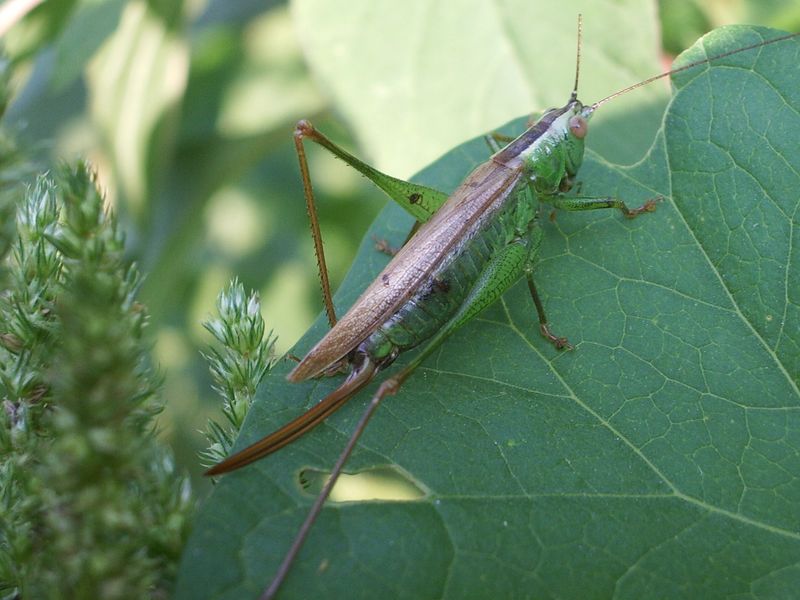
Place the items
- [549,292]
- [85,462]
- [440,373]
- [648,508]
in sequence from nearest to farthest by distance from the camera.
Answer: [85,462] < [648,508] < [440,373] < [549,292]

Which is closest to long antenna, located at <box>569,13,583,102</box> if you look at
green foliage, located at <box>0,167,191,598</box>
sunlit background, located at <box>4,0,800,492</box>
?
sunlit background, located at <box>4,0,800,492</box>

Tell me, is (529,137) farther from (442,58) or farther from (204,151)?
(204,151)

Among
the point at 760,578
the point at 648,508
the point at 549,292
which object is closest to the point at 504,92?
the point at 549,292

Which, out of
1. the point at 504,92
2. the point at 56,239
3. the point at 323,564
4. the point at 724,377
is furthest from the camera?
the point at 504,92

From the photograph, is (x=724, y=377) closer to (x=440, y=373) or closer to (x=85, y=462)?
(x=440, y=373)

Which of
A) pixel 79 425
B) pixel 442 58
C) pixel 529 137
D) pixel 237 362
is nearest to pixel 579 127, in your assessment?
pixel 529 137

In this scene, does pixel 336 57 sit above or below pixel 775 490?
above

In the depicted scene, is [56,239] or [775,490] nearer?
[56,239]
